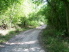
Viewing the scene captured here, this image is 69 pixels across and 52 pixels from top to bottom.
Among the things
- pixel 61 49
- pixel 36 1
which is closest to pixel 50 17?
pixel 36 1

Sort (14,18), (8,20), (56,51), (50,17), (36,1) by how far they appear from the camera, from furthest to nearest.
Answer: (14,18) < (8,20) < (50,17) < (36,1) < (56,51)

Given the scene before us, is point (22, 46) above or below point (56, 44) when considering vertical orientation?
below

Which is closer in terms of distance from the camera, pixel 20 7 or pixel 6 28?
pixel 6 28

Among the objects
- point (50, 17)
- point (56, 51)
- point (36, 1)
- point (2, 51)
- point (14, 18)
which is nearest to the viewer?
point (56, 51)

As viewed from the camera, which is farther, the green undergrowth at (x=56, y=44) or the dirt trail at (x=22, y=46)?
the dirt trail at (x=22, y=46)

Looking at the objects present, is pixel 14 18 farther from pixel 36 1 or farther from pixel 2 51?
pixel 2 51

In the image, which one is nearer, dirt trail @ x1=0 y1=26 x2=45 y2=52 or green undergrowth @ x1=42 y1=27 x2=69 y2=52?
green undergrowth @ x1=42 y1=27 x2=69 y2=52

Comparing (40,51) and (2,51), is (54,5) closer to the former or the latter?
(40,51)

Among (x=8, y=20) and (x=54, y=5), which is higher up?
(x=54, y=5)

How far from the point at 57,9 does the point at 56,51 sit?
10.3 meters

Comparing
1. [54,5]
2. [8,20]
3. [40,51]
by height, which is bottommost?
[40,51]

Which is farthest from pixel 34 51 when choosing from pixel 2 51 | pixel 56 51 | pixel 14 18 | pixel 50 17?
pixel 14 18

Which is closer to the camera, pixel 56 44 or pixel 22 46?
pixel 56 44

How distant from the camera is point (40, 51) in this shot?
30.0 ft
